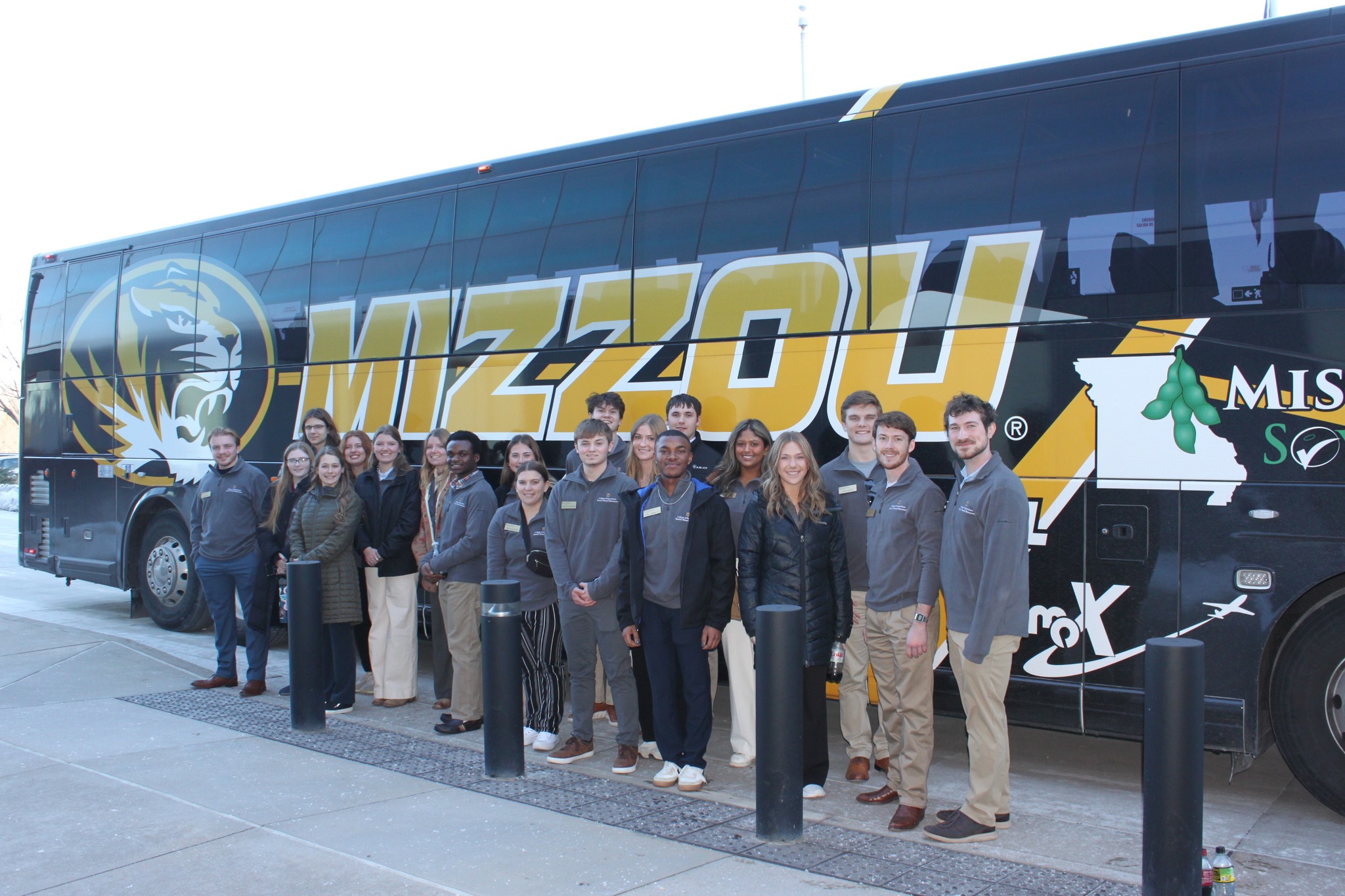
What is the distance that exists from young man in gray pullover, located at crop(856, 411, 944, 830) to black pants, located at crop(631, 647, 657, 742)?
137 cm

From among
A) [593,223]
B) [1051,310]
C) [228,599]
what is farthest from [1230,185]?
[228,599]

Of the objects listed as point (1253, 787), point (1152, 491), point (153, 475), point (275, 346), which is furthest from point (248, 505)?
point (1253, 787)

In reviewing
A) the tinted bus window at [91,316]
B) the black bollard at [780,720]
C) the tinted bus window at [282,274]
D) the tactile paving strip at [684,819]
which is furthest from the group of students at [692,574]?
the tinted bus window at [91,316]

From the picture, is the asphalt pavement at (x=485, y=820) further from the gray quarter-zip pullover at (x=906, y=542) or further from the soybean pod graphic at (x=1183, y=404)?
the soybean pod graphic at (x=1183, y=404)

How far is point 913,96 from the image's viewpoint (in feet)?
20.5

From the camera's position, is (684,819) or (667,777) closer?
(684,819)

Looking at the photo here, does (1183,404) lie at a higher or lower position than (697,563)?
higher

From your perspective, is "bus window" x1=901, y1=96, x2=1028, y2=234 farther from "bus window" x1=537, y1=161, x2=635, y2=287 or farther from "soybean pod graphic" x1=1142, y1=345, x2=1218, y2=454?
"bus window" x1=537, y1=161, x2=635, y2=287

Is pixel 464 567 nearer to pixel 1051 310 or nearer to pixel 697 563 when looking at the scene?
pixel 697 563

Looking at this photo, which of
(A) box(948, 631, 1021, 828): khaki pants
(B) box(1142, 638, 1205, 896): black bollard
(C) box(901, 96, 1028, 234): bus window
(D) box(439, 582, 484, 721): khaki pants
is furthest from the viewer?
(D) box(439, 582, 484, 721): khaki pants

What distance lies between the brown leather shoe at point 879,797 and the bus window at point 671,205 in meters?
3.34

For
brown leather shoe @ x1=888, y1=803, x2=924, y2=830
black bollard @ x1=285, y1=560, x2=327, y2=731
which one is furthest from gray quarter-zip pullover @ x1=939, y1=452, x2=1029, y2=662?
black bollard @ x1=285, y1=560, x2=327, y2=731

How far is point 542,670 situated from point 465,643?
72 cm

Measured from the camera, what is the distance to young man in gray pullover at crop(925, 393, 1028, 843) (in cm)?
474
